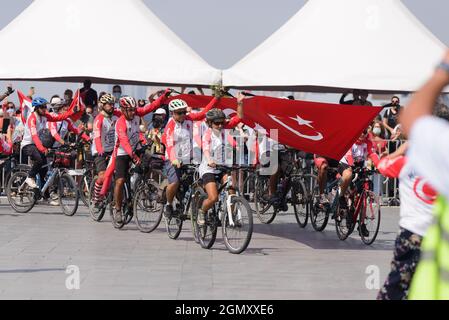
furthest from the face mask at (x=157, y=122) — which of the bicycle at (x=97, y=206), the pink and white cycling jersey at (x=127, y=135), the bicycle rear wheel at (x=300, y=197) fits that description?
the pink and white cycling jersey at (x=127, y=135)

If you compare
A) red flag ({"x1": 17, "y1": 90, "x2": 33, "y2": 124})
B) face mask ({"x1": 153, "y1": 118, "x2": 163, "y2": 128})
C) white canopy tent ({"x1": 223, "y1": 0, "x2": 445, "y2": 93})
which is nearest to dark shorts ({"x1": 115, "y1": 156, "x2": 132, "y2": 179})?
white canopy tent ({"x1": 223, "y1": 0, "x2": 445, "y2": 93})

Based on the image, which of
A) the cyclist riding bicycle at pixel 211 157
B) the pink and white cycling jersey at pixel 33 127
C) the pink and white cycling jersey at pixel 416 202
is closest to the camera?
the pink and white cycling jersey at pixel 416 202

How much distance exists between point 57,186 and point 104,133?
7.52ft

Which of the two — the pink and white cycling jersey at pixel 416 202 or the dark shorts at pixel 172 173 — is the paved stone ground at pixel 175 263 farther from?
the pink and white cycling jersey at pixel 416 202

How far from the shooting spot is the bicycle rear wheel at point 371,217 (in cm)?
1363

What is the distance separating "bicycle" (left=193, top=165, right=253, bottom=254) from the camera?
12.3 metres

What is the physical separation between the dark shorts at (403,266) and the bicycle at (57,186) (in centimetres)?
1157

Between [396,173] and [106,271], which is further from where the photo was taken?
[106,271]

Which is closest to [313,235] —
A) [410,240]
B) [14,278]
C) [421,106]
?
[14,278]

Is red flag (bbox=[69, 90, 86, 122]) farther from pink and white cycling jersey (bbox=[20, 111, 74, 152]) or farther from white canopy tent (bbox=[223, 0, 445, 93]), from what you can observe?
white canopy tent (bbox=[223, 0, 445, 93])

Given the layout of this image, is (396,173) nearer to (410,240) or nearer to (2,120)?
(410,240)

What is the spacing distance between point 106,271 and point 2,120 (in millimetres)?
11239

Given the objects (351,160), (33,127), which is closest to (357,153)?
(351,160)

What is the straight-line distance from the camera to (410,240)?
614cm
